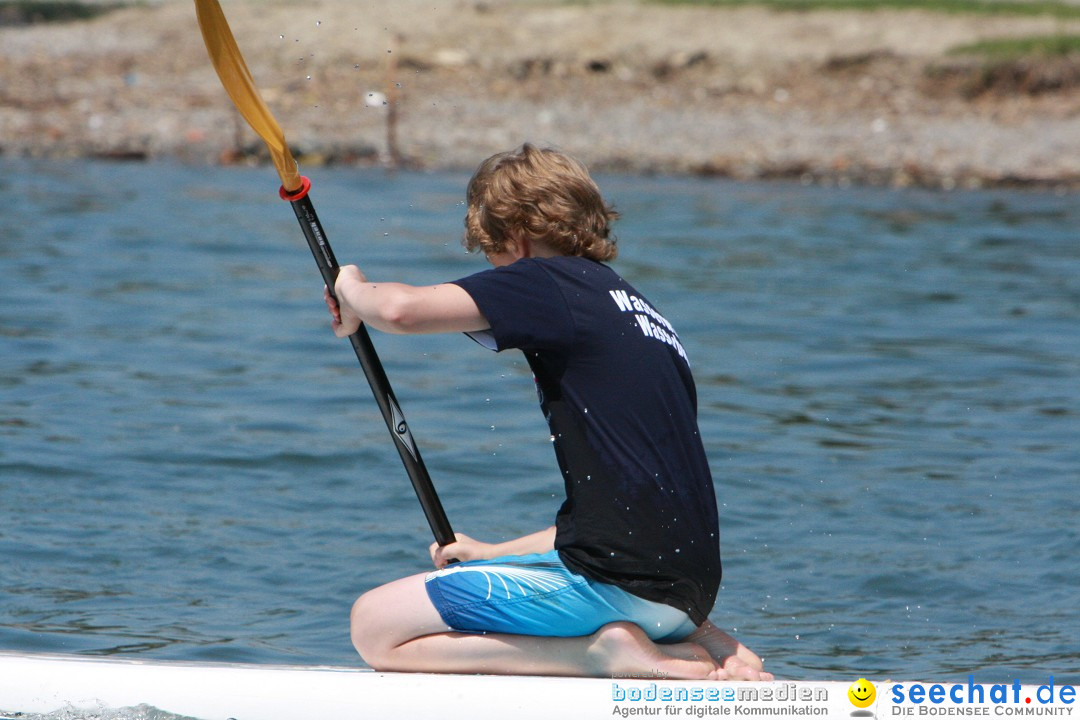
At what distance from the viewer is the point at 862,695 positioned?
309 centimetres

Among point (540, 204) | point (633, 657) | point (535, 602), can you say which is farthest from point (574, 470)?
point (540, 204)

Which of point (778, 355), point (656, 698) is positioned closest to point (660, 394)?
point (656, 698)

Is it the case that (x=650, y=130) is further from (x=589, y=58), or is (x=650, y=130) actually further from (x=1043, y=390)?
(x=1043, y=390)

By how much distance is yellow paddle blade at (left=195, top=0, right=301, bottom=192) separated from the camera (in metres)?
3.67

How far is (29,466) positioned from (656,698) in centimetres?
403

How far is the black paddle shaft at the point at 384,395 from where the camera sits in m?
3.51

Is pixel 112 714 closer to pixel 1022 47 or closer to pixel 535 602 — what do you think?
pixel 535 602

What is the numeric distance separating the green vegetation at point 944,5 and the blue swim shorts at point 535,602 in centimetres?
2099

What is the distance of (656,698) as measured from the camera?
10.1 ft

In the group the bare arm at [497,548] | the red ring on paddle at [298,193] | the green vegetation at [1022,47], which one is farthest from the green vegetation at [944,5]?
the bare arm at [497,548]

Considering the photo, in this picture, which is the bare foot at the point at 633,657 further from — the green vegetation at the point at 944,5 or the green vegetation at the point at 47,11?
the green vegetation at the point at 47,11

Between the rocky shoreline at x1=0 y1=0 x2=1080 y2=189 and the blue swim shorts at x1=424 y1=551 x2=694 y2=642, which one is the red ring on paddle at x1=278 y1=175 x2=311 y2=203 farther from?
the rocky shoreline at x1=0 y1=0 x2=1080 y2=189

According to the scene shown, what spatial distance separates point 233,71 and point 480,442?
339 cm

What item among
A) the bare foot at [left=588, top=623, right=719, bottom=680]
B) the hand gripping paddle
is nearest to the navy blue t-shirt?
the bare foot at [left=588, top=623, right=719, bottom=680]
